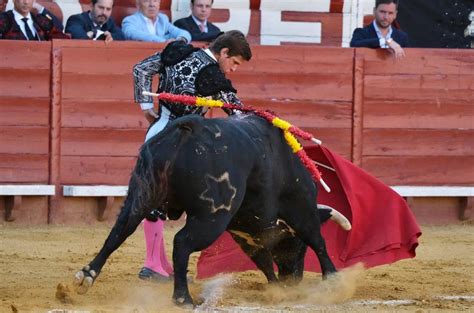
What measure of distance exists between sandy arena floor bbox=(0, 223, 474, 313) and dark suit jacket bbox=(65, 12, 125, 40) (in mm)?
1452

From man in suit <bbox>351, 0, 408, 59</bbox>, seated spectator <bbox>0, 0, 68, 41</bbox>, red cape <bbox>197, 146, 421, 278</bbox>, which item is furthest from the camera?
man in suit <bbox>351, 0, 408, 59</bbox>

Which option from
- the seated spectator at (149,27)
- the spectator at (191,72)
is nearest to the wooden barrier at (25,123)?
the seated spectator at (149,27)

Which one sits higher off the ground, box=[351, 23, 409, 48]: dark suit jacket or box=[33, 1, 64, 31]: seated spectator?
box=[33, 1, 64, 31]: seated spectator

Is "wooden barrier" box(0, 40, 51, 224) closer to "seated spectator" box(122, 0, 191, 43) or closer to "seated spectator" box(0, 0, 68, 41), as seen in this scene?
"seated spectator" box(0, 0, 68, 41)

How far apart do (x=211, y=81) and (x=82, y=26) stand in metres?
3.12

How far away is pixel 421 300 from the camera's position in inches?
220

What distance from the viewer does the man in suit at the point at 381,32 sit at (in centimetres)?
877

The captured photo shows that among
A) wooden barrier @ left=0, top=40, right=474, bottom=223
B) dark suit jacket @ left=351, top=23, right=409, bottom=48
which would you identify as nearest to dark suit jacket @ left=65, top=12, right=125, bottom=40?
wooden barrier @ left=0, top=40, right=474, bottom=223

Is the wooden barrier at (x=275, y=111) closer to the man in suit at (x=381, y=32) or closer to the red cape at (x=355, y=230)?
the man in suit at (x=381, y=32)

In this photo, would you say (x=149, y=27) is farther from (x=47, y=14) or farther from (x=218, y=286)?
(x=218, y=286)

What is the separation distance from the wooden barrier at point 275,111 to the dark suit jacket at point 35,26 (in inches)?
3.7

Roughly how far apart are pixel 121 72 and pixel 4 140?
927 millimetres

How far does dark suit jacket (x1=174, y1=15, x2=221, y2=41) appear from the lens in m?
8.53

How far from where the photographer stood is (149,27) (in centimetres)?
858
